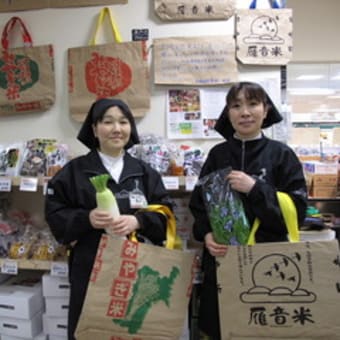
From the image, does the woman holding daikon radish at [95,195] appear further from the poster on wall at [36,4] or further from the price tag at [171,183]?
the poster on wall at [36,4]

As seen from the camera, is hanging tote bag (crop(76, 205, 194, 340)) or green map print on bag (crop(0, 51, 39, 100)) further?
green map print on bag (crop(0, 51, 39, 100))

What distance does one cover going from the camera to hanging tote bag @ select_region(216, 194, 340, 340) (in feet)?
3.57

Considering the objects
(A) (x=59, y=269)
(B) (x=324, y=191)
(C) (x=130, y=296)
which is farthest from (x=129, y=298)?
(B) (x=324, y=191)

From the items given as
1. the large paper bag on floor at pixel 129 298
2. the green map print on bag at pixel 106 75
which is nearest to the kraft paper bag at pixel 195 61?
the green map print on bag at pixel 106 75

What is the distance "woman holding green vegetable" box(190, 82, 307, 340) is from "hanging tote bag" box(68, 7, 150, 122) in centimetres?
71

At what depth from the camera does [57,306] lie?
70.5 inches

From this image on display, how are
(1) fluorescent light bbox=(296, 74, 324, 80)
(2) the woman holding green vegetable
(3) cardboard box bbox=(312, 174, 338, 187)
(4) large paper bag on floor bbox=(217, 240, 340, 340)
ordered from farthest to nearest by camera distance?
(1) fluorescent light bbox=(296, 74, 324, 80) → (3) cardboard box bbox=(312, 174, 338, 187) → (2) the woman holding green vegetable → (4) large paper bag on floor bbox=(217, 240, 340, 340)

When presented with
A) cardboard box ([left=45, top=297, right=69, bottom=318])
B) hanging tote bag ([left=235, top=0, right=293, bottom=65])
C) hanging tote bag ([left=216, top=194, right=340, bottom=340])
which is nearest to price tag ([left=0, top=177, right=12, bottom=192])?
cardboard box ([left=45, top=297, right=69, bottom=318])

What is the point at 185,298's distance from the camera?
1199 mm

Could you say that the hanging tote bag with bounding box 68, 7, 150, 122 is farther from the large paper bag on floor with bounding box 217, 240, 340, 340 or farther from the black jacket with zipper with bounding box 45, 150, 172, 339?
the large paper bag on floor with bounding box 217, 240, 340, 340

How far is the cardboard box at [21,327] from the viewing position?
1793mm

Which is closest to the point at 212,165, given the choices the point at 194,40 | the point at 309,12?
the point at 194,40

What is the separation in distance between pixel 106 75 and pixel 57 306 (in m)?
1.25

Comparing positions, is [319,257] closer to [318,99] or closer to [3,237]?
[3,237]
